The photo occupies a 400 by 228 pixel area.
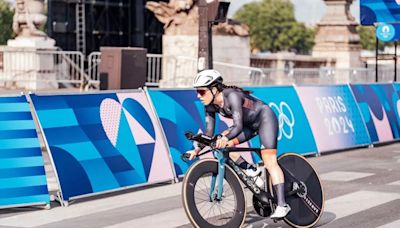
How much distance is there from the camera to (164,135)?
1334 cm

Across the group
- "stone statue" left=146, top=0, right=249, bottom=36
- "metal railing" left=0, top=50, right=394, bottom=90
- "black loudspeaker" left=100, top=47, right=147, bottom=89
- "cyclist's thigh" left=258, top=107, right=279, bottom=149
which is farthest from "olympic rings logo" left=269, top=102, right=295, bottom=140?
"stone statue" left=146, top=0, right=249, bottom=36

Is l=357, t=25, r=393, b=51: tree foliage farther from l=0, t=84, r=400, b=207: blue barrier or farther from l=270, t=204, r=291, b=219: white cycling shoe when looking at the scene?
l=270, t=204, r=291, b=219: white cycling shoe

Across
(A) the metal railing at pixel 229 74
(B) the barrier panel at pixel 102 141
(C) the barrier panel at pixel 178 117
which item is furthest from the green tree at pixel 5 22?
(B) the barrier panel at pixel 102 141

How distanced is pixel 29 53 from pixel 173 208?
16.0 m

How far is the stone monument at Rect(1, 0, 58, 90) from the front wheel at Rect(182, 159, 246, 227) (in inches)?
706

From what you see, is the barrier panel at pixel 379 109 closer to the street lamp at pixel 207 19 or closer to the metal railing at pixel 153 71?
the street lamp at pixel 207 19

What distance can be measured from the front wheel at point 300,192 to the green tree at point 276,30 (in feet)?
413

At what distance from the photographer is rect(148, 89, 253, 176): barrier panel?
13.5m

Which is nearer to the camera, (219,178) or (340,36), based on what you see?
(219,178)

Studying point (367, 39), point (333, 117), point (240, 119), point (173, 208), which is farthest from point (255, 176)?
point (367, 39)

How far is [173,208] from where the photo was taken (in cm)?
1130

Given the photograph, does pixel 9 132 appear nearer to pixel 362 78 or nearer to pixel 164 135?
pixel 164 135

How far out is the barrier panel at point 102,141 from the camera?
456 inches

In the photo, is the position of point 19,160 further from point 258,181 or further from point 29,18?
point 29,18
